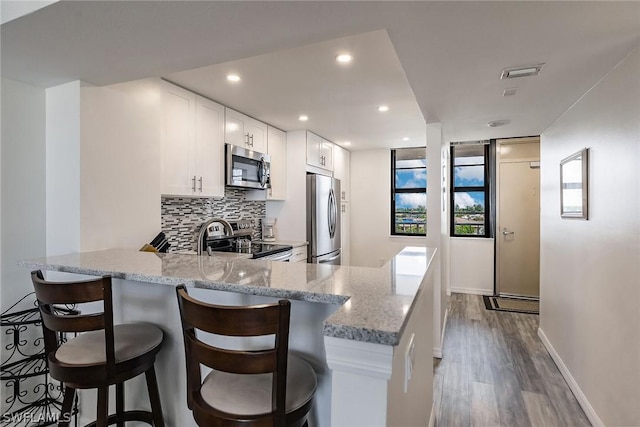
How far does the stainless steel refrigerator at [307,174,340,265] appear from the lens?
4.12 metres

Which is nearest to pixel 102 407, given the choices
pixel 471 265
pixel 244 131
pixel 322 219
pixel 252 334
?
pixel 252 334

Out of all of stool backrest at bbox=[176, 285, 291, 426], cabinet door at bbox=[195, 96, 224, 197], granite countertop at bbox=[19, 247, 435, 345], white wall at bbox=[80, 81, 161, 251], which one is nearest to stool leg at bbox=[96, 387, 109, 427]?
granite countertop at bbox=[19, 247, 435, 345]

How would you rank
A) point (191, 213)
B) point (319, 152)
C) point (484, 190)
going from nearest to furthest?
point (191, 213)
point (319, 152)
point (484, 190)

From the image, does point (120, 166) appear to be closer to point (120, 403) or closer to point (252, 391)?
point (120, 403)

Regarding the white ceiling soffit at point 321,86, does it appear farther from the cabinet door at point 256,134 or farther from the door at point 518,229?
the door at point 518,229

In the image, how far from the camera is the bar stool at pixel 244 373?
0.91m

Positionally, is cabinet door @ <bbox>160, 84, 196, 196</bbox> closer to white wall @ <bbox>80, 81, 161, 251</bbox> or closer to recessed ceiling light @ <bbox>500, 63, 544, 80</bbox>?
white wall @ <bbox>80, 81, 161, 251</bbox>

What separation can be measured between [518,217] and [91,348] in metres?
5.19

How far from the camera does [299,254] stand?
3928mm

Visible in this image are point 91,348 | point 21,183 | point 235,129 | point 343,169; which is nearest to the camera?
point 91,348

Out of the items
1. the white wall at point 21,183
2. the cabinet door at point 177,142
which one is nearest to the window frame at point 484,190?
the cabinet door at point 177,142

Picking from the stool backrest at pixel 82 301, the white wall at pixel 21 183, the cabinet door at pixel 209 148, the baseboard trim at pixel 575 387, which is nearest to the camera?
the stool backrest at pixel 82 301

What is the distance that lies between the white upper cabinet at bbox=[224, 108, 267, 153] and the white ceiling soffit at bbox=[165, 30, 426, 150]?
0.32 feet

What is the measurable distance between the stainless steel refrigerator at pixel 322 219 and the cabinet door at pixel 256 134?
2.39 feet
